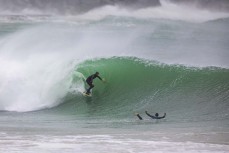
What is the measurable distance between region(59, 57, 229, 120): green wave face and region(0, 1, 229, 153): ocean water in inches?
1.1

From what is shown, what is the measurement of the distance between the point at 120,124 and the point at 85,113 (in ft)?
6.25

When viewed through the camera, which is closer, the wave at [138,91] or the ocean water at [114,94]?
the ocean water at [114,94]

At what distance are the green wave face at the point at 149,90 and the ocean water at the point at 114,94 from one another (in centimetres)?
3

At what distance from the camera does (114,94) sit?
679 inches

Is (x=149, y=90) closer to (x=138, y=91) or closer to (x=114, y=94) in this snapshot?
(x=138, y=91)

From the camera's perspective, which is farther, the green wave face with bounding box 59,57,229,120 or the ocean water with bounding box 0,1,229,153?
the green wave face with bounding box 59,57,229,120

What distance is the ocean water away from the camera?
1157cm

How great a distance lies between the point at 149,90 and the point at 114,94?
3.35 ft

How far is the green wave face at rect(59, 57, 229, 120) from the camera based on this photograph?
1580 centimetres

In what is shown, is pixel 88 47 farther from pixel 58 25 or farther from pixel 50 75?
pixel 58 25

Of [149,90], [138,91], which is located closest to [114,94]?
[138,91]

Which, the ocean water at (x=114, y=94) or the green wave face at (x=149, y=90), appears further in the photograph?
the green wave face at (x=149, y=90)

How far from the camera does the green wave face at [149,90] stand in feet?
51.8

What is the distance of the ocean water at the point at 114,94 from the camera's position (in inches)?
456
